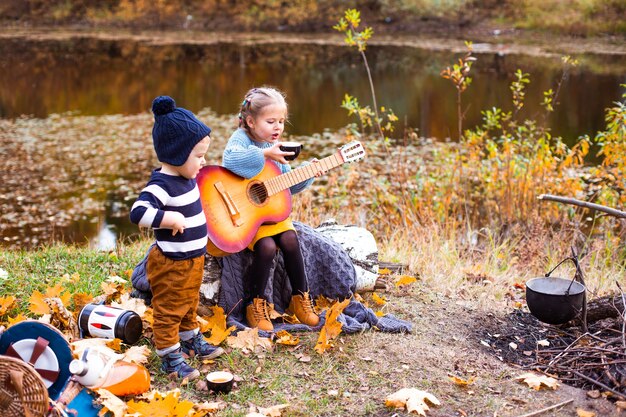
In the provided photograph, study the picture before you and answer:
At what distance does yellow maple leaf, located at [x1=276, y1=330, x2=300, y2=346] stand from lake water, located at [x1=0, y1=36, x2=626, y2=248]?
546 centimetres

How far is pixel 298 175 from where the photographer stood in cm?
427

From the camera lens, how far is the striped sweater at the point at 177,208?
11.1 feet

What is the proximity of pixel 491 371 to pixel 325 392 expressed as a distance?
983 mm

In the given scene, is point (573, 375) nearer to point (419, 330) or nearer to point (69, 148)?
point (419, 330)

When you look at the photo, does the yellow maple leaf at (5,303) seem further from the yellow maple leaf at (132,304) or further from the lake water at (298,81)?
the lake water at (298,81)

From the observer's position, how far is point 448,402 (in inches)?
137

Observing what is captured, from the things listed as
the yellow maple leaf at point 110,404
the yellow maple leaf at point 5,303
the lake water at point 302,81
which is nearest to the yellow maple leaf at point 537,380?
the yellow maple leaf at point 110,404

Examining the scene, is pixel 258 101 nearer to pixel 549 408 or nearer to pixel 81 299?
pixel 81 299

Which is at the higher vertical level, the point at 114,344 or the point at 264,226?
the point at 264,226

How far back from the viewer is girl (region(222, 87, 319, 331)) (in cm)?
414

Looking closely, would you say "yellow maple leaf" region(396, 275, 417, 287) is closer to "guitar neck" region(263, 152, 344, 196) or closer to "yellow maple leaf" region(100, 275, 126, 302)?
"guitar neck" region(263, 152, 344, 196)

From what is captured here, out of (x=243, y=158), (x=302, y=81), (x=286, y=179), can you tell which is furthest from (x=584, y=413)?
(x=302, y=81)

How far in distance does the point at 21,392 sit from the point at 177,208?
3.86 ft

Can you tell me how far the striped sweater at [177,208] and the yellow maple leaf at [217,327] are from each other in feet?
2.08
